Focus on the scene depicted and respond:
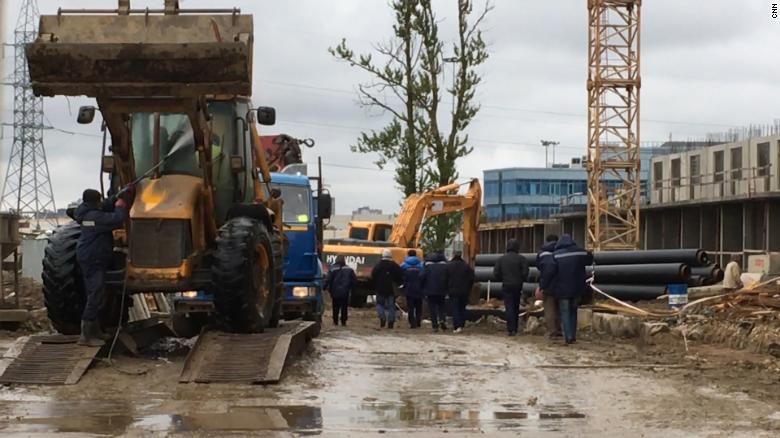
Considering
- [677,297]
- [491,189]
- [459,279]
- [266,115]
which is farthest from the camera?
[491,189]

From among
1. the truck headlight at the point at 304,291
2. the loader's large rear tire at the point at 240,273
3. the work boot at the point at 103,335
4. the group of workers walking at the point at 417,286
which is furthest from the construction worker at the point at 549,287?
the work boot at the point at 103,335

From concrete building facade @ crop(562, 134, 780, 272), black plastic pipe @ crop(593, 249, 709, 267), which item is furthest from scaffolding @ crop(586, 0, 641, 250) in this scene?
black plastic pipe @ crop(593, 249, 709, 267)

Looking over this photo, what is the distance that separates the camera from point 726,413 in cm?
1159

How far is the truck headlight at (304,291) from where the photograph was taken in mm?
21391

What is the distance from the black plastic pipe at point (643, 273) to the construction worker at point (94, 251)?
12877mm

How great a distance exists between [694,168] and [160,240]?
62912 millimetres

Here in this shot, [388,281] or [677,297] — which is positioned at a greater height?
[388,281]

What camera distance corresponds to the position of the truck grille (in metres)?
13.6

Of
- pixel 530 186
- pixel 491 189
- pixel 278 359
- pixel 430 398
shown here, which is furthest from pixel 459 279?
pixel 491 189

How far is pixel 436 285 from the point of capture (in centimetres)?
2489

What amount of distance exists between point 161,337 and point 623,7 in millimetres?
59413

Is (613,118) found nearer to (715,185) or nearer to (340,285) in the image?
(715,185)

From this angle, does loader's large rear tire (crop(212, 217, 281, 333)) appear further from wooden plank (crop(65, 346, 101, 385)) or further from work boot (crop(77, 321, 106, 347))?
wooden plank (crop(65, 346, 101, 385))

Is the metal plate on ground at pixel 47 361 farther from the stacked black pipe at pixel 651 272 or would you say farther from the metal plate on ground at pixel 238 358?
the stacked black pipe at pixel 651 272
